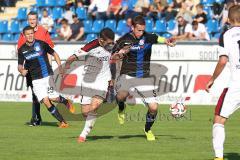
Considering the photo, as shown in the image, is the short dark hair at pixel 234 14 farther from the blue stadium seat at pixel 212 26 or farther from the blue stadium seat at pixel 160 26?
the blue stadium seat at pixel 160 26

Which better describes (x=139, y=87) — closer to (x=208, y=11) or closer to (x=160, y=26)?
(x=160, y=26)

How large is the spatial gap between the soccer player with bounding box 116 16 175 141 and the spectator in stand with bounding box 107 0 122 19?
1339 cm

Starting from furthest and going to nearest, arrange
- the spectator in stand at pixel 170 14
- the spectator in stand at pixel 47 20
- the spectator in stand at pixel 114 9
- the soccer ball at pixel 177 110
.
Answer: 1. the spectator in stand at pixel 47 20
2. the spectator in stand at pixel 114 9
3. the spectator in stand at pixel 170 14
4. the soccer ball at pixel 177 110

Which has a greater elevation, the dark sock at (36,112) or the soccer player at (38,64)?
the soccer player at (38,64)

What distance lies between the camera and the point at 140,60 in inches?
635

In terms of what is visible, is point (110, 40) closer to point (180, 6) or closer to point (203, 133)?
point (203, 133)

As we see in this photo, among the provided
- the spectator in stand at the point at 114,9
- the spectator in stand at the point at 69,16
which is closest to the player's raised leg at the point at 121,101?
the spectator in stand at the point at 114,9

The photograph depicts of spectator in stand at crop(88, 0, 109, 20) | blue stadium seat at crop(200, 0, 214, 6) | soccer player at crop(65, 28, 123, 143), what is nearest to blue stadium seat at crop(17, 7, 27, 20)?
spectator in stand at crop(88, 0, 109, 20)

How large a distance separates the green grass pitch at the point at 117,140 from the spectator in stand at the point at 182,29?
6.17 meters

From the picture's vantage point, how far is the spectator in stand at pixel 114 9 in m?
30.2

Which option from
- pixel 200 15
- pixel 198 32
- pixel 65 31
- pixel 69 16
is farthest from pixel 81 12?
pixel 198 32

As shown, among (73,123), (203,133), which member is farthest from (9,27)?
(203,133)

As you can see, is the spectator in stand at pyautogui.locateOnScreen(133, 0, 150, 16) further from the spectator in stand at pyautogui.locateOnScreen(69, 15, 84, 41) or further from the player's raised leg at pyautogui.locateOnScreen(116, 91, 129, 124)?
the player's raised leg at pyautogui.locateOnScreen(116, 91, 129, 124)

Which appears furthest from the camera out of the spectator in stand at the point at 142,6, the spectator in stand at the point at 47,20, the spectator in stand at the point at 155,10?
the spectator in stand at the point at 47,20
